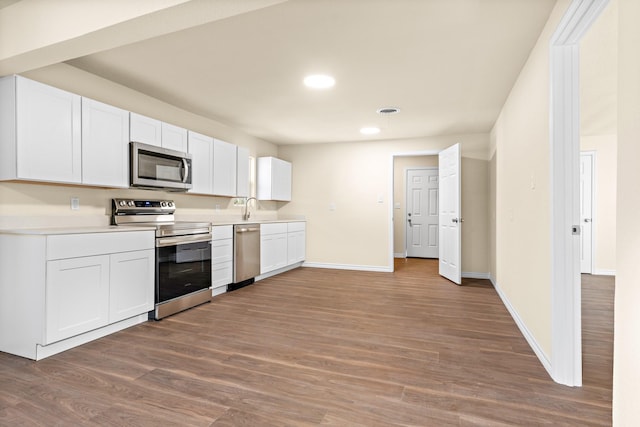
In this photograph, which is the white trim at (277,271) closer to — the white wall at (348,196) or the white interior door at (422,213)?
the white wall at (348,196)

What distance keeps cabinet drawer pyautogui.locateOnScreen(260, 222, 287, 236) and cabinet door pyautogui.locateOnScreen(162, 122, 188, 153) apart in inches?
64.1

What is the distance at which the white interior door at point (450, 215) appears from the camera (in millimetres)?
4938

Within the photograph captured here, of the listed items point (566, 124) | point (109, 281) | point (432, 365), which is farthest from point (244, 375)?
point (566, 124)

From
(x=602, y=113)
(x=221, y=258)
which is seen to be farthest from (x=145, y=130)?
(x=602, y=113)

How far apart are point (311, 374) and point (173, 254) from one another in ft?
6.43

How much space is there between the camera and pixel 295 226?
6.07 meters

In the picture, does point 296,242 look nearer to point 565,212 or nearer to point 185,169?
point 185,169

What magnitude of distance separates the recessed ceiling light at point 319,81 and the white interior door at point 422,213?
4835mm

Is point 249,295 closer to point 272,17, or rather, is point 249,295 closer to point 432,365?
point 432,365

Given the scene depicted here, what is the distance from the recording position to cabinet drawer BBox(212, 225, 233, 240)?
4152 mm

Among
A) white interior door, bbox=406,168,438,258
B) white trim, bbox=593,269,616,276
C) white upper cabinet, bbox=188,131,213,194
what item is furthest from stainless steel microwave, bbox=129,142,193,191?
white trim, bbox=593,269,616,276

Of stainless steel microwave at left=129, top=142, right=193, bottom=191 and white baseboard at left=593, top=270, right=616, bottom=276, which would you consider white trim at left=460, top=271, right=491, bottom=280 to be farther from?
stainless steel microwave at left=129, top=142, right=193, bottom=191

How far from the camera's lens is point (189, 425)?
1.67 metres

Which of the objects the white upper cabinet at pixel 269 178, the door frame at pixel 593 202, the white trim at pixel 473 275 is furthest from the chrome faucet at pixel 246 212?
the door frame at pixel 593 202
